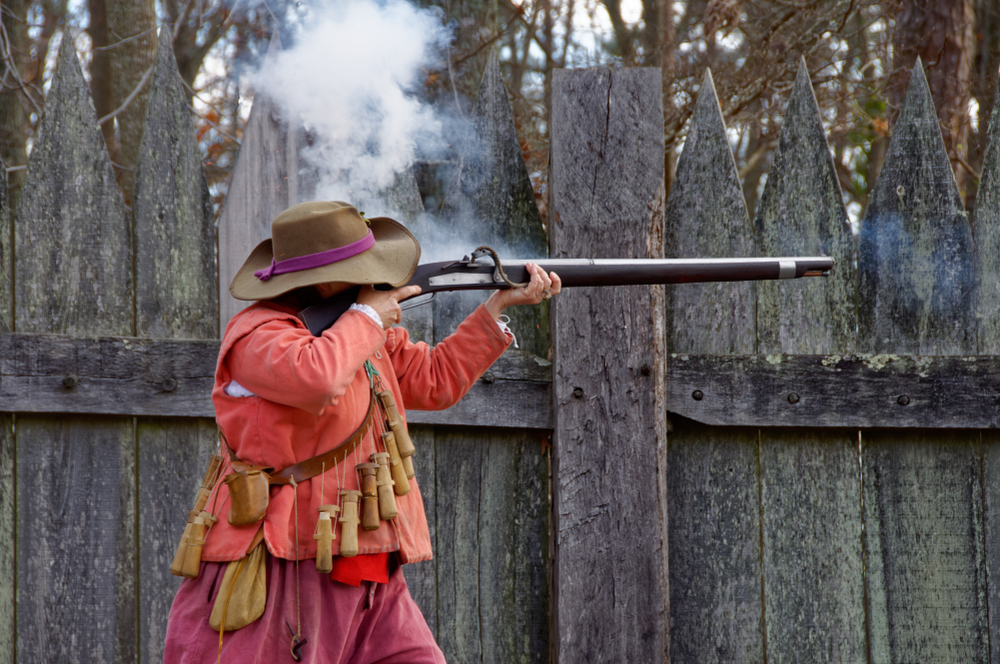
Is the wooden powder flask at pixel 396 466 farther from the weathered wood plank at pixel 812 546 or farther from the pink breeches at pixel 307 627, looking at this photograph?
the weathered wood plank at pixel 812 546

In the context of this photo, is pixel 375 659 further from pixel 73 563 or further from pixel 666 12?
pixel 666 12

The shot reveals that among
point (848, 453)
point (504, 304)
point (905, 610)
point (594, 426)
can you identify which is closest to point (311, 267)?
point (504, 304)

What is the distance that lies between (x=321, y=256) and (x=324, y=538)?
0.84 m

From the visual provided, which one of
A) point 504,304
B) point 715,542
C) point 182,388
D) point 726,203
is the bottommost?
point 715,542

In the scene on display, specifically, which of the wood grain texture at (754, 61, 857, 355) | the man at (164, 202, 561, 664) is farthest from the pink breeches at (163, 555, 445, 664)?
the wood grain texture at (754, 61, 857, 355)

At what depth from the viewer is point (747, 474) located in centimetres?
375

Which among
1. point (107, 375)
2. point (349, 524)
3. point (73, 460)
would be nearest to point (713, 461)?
point (349, 524)

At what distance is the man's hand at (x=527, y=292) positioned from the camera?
3285 mm

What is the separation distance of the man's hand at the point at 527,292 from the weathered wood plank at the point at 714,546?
88cm

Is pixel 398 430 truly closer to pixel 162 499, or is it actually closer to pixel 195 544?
pixel 195 544

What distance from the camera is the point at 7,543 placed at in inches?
137

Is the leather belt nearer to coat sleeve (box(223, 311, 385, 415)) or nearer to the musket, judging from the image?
coat sleeve (box(223, 311, 385, 415))

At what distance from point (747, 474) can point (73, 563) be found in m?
2.67

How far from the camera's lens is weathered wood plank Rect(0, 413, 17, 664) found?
3.47 metres
